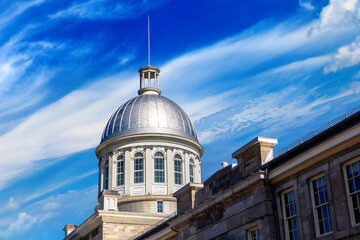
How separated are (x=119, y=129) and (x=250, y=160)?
28048mm

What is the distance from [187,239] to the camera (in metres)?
29.7

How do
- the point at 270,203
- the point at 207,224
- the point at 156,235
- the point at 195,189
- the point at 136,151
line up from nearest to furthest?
the point at 270,203 → the point at 207,224 → the point at 195,189 → the point at 156,235 → the point at 136,151

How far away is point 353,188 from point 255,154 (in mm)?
6235

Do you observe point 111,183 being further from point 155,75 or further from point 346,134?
point 346,134

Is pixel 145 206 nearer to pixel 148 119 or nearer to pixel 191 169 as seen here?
pixel 191 169

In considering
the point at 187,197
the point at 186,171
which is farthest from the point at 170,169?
the point at 187,197

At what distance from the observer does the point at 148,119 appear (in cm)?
5225

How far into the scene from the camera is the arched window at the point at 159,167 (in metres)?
50.6

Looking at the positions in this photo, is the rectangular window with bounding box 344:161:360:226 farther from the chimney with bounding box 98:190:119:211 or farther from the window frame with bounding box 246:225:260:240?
the chimney with bounding box 98:190:119:211

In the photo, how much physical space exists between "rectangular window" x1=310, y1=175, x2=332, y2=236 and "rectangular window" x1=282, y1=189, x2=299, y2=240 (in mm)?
1265

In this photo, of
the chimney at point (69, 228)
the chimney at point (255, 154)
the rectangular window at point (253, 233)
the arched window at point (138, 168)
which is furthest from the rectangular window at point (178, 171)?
the rectangular window at point (253, 233)

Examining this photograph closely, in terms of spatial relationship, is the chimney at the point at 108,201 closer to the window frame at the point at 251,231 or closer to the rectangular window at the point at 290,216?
the window frame at the point at 251,231

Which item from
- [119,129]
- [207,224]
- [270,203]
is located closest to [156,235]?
[207,224]

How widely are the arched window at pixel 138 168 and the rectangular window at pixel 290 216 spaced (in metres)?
27.9
